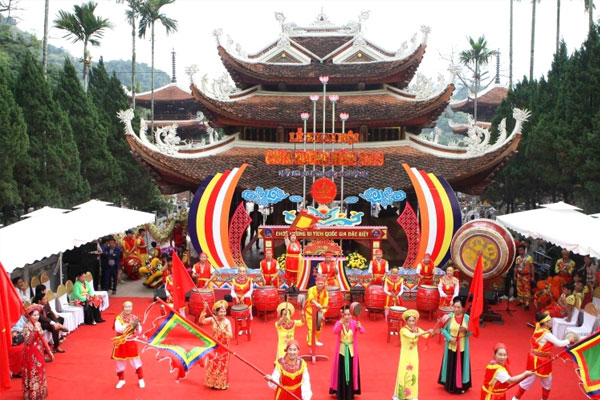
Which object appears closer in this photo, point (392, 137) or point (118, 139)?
point (392, 137)

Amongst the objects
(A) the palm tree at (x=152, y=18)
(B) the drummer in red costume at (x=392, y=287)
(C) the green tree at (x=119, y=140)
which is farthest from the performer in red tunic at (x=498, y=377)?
(A) the palm tree at (x=152, y=18)

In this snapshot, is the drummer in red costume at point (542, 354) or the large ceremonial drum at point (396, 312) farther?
the large ceremonial drum at point (396, 312)

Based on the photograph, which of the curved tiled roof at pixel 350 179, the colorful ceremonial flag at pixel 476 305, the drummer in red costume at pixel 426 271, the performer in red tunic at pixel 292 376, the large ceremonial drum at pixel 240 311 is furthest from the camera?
the curved tiled roof at pixel 350 179

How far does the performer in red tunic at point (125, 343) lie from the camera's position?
8031mm

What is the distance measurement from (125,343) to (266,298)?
440 centimetres

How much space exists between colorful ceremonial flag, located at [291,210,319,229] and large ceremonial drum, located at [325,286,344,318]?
2.81 metres

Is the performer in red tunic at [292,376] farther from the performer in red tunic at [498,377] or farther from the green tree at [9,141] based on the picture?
the green tree at [9,141]

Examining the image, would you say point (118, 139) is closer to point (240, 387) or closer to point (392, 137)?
point (392, 137)

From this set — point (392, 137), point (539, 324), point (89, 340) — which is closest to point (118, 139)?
point (392, 137)

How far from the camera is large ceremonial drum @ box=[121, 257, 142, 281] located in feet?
53.5

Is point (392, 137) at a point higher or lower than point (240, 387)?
higher

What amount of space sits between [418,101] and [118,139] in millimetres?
12238

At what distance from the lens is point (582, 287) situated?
10.5 meters

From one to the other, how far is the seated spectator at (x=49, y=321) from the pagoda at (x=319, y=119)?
7702 millimetres
